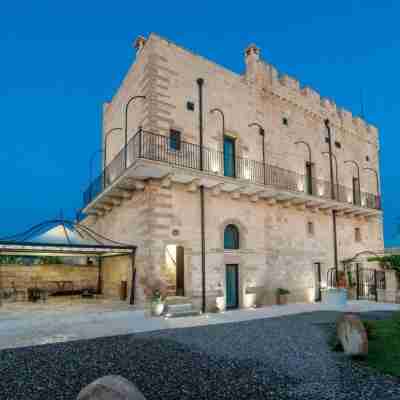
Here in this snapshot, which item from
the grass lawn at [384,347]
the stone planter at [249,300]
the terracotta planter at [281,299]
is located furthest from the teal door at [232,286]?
the grass lawn at [384,347]

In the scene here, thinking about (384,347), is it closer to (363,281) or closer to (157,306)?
(157,306)

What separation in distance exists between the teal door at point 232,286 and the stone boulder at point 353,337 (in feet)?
25.4

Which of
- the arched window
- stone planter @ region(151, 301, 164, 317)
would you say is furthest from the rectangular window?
stone planter @ region(151, 301, 164, 317)

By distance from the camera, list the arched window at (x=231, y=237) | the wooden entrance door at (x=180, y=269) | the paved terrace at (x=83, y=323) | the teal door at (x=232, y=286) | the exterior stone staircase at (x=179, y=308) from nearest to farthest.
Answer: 1. the paved terrace at (x=83, y=323)
2. the exterior stone staircase at (x=179, y=308)
3. the teal door at (x=232, y=286)
4. the wooden entrance door at (x=180, y=269)
5. the arched window at (x=231, y=237)

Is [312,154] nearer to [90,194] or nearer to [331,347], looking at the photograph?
[90,194]

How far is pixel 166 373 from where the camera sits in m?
5.29

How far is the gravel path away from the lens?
4570mm

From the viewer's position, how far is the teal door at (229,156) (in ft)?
50.5

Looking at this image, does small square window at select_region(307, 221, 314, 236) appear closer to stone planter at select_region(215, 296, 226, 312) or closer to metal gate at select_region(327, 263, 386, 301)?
metal gate at select_region(327, 263, 386, 301)

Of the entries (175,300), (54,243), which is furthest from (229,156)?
(54,243)

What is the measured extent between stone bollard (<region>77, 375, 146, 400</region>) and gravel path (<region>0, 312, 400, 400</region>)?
1196 mm

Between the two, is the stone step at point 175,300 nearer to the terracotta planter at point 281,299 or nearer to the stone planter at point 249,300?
the stone planter at point 249,300

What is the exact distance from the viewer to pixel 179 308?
11445 mm

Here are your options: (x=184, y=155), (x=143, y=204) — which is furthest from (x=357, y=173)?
(x=143, y=204)
